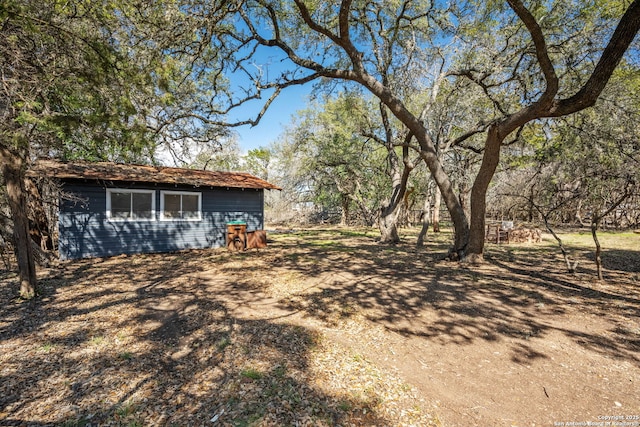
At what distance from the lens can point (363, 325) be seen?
13.1ft

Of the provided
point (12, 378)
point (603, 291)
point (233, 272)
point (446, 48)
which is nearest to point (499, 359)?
point (603, 291)

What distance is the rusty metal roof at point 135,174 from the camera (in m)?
8.08

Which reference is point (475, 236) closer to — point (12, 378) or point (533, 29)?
point (533, 29)

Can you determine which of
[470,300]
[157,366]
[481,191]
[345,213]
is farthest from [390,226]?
[345,213]

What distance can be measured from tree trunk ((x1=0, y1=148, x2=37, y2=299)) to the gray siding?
3479mm

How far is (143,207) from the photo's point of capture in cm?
957

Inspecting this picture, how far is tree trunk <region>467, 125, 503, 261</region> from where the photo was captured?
664 centimetres

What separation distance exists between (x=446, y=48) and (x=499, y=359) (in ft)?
31.5

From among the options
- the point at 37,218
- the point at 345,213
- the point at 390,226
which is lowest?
the point at 390,226

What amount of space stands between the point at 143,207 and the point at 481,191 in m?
10.5

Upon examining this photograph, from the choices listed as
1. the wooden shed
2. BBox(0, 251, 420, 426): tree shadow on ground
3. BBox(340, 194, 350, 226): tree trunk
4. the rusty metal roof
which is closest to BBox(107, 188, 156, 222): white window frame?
the wooden shed

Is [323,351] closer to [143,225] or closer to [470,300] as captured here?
[470,300]

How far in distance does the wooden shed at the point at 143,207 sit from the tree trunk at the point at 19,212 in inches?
135

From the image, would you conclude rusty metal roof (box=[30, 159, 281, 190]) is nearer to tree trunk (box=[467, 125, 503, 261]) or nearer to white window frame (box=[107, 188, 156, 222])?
white window frame (box=[107, 188, 156, 222])
